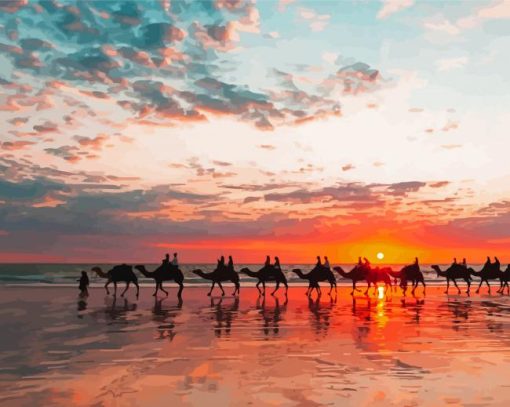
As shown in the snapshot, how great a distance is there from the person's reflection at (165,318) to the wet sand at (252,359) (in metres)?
0.06

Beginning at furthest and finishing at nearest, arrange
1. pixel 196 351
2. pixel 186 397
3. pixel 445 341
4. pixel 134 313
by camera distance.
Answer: pixel 134 313, pixel 445 341, pixel 196 351, pixel 186 397

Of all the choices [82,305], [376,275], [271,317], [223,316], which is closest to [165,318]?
[223,316]

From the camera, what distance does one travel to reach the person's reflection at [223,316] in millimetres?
15297

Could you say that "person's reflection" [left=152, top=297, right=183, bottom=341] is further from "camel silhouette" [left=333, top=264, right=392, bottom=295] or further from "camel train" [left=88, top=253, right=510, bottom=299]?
"camel silhouette" [left=333, top=264, right=392, bottom=295]

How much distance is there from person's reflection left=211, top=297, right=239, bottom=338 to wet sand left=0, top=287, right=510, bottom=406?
2.6 inches

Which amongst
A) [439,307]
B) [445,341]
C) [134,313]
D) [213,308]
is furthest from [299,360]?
[439,307]

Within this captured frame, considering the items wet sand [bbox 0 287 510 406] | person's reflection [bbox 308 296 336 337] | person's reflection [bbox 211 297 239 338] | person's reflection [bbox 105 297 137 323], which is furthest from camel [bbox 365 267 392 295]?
person's reflection [bbox 105 297 137 323]

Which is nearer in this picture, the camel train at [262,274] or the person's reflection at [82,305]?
the person's reflection at [82,305]

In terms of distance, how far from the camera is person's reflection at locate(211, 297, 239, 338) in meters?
15.3

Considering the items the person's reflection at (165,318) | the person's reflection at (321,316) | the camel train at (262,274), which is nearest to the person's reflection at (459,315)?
the person's reflection at (321,316)

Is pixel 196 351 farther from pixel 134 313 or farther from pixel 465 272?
pixel 465 272

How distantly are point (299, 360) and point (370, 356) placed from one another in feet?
4.84

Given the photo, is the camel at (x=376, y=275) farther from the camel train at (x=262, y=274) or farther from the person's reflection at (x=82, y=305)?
the person's reflection at (x=82, y=305)

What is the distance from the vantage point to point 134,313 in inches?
803
